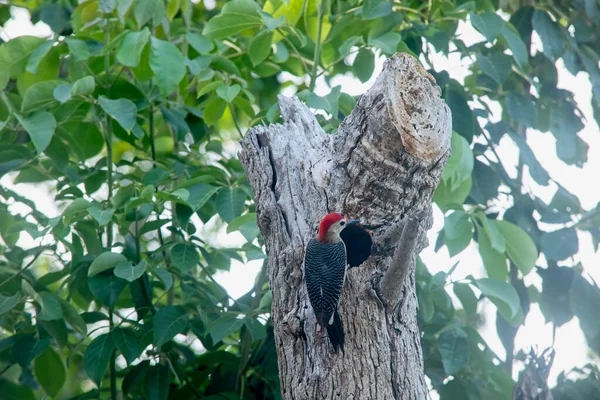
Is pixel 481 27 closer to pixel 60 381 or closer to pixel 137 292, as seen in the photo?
pixel 137 292

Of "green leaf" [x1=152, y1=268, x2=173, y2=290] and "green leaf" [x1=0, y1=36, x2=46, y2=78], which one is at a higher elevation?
"green leaf" [x1=0, y1=36, x2=46, y2=78]

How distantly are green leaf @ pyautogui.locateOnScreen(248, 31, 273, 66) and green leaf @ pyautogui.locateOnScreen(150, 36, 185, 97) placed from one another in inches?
25.2

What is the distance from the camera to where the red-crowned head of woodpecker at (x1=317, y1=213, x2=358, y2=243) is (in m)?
2.54

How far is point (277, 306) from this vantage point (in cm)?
263

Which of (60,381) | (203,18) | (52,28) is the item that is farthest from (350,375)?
(203,18)

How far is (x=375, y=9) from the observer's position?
3645mm

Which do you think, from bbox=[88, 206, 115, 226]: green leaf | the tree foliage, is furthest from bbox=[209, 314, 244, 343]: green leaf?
bbox=[88, 206, 115, 226]: green leaf

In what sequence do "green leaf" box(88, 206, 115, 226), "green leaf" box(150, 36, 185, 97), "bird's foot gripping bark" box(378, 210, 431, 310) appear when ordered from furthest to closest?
"green leaf" box(150, 36, 185, 97) → "green leaf" box(88, 206, 115, 226) → "bird's foot gripping bark" box(378, 210, 431, 310)

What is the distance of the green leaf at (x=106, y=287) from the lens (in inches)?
126

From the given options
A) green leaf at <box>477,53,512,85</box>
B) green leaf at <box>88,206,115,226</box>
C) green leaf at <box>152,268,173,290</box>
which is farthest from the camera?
green leaf at <box>477,53,512,85</box>

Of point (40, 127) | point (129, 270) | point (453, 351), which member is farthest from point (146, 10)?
point (453, 351)

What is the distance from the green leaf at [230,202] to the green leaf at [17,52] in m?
1.25

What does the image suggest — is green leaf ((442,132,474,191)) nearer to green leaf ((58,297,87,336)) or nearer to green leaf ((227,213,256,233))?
green leaf ((227,213,256,233))

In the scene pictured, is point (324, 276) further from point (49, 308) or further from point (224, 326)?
point (49, 308)
